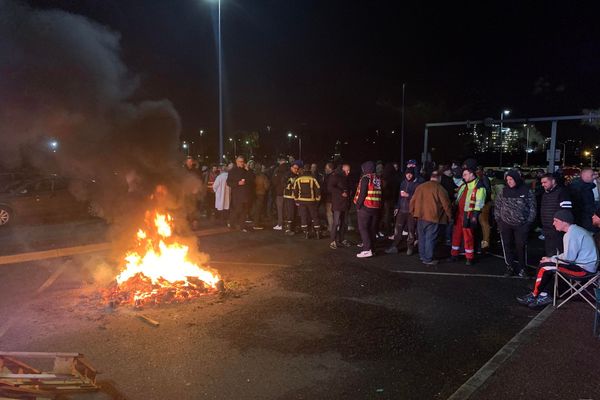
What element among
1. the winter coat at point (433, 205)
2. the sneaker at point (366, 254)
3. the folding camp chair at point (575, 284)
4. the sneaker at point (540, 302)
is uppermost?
the winter coat at point (433, 205)

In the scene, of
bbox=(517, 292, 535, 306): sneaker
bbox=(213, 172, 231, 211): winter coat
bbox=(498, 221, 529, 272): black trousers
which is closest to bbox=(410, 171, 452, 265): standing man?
bbox=(498, 221, 529, 272): black trousers

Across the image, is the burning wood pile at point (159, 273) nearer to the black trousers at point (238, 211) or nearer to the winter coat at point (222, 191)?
the black trousers at point (238, 211)

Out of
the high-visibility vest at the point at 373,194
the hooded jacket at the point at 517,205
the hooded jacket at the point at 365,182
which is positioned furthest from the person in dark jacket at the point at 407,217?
the hooded jacket at the point at 517,205

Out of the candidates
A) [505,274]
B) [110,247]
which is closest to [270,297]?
[505,274]

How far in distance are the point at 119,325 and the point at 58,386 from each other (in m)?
1.87

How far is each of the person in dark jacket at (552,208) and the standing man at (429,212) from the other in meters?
1.59

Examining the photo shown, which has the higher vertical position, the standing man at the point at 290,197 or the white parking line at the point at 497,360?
the standing man at the point at 290,197

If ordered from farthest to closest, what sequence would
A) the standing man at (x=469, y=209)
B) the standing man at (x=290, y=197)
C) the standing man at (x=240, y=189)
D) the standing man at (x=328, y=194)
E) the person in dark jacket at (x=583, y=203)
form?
the standing man at (x=240, y=189) → the standing man at (x=290, y=197) → the standing man at (x=328, y=194) → the person in dark jacket at (x=583, y=203) → the standing man at (x=469, y=209)

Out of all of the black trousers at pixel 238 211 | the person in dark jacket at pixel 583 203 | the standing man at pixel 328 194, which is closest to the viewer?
the person in dark jacket at pixel 583 203

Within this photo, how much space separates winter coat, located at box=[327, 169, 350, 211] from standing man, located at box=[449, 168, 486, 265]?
7.81 ft

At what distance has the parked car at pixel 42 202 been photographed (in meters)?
13.1

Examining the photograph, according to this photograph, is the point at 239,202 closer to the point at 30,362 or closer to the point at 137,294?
the point at 137,294

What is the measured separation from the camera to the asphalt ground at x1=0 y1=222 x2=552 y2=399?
13.8 feet

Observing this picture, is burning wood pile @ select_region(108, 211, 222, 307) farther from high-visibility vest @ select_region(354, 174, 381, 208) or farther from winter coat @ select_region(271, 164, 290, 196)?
winter coat @ select_region(271, 164, 290, 196)
